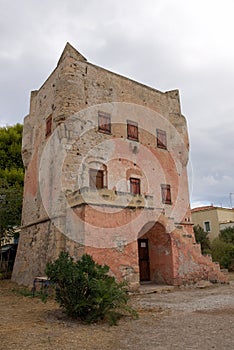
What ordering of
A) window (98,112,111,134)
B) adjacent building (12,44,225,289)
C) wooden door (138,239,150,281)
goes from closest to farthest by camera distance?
adjacent building (12,44,225,289) < wooden door (138,239,150,281) < window (98,112,111,134)

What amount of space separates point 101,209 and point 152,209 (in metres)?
2.48

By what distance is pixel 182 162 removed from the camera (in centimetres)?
1948

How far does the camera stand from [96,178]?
15.0 m

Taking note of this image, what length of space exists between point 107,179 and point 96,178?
0.60 metres

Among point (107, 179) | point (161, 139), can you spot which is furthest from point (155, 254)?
point (161, 139)

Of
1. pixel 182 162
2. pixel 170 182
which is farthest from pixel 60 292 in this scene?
pixel 182 162

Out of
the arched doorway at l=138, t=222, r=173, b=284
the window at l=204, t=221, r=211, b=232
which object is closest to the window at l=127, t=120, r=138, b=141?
the arched doorway at l=138, t=222, r=173, b=284

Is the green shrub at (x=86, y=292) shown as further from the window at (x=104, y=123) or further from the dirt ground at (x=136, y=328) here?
the window at (x=104, y=123)

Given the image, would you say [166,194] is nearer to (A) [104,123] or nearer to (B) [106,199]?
(A) [104,123]

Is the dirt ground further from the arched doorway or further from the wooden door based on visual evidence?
the wooden door

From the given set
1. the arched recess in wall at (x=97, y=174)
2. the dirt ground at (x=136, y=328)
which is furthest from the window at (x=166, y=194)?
the dirt ground at (x=136, y=328)

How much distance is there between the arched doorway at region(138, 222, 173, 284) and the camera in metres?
13.4

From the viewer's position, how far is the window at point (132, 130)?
17.2 meters

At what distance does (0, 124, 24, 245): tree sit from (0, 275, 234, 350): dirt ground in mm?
9346
